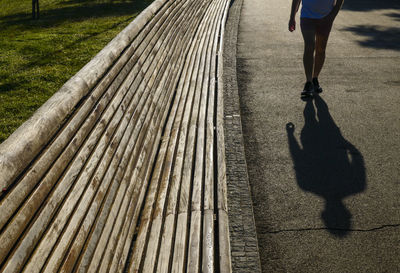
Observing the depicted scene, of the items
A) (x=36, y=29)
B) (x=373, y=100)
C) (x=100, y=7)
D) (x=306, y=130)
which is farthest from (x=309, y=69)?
(x=100, y=7)

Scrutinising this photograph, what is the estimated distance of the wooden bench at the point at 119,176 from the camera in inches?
58.7

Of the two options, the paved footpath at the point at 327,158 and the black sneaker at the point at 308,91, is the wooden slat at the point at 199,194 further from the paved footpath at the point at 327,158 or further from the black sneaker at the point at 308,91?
the black sneaker at the point at 308,91

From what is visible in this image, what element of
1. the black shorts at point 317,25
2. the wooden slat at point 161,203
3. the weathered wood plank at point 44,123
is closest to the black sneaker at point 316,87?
the black shorts at point 317,25

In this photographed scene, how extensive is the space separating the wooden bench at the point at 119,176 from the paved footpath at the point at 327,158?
0.48 metres

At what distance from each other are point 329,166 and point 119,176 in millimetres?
2084

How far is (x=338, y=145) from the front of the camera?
4.02m

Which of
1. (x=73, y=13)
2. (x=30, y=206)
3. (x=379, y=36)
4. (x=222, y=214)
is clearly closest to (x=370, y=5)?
(x=379, y=36)

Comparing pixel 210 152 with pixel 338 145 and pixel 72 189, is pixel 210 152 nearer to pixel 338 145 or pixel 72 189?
pixel 338 145

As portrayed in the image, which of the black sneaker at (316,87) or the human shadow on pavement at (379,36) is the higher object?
the human shadow on pavement at (379,36)

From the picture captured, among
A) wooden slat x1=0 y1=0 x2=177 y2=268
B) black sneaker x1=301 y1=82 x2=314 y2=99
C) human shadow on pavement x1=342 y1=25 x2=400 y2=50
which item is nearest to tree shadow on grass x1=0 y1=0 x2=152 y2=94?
black sneaker x1=301 y1=82 x2=314 y2=99

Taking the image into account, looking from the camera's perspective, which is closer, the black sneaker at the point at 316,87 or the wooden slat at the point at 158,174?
the wooden slat at the point at 158,174

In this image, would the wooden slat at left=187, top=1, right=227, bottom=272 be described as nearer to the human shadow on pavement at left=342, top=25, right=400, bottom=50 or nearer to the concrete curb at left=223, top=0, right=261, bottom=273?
the concrete curb at left=223, top=0, right=261, bottom=273

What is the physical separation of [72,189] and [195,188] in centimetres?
122

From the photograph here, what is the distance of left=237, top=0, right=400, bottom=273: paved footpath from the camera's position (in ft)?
8.89
